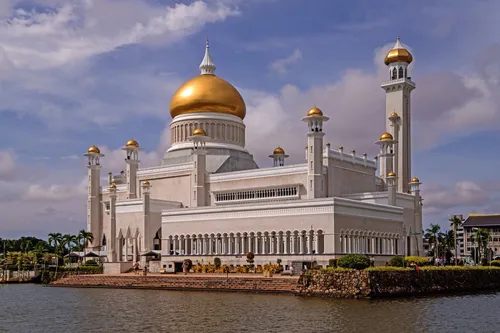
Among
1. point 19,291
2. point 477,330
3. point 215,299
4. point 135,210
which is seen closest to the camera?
point 477,330

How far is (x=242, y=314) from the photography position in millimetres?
36125

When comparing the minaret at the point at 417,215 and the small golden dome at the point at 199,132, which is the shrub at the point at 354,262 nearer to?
the minaret at the point at 417,215

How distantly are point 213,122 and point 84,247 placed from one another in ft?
66.1

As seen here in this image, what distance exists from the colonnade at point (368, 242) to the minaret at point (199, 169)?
17771mm

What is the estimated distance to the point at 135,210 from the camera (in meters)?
73.6

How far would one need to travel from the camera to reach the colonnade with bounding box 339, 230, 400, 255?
60.2 meters

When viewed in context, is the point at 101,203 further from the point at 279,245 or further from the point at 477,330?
the point at 477,330

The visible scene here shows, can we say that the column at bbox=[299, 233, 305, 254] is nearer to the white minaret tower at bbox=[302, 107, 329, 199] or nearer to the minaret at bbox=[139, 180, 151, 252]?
the white minaret tower at bbox=[302, 107, 329, 199]

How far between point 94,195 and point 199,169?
633 inches

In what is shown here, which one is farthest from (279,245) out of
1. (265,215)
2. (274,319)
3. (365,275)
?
(274,319)

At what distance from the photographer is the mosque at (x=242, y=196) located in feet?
201

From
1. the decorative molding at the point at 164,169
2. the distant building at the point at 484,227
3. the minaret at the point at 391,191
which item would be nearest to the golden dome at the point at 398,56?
the minaret at the point at 391,191

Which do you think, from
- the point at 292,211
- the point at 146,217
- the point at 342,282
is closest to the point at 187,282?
the point at 292,211

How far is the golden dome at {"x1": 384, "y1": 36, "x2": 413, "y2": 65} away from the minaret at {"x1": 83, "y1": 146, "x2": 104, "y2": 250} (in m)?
34.0
